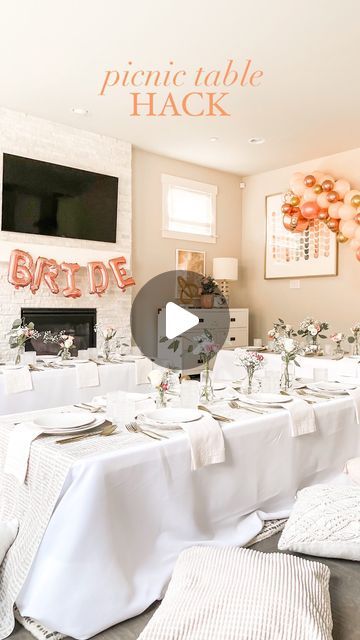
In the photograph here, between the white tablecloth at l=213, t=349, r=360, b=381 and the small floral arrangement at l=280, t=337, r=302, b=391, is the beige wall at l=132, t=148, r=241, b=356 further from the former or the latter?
the small floral arrangement at l=280, t=337, r=302, b=391

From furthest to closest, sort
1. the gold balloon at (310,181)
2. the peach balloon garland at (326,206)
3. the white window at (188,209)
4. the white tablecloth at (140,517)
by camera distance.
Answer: the white window at (188,209)
the gold balloon at (310,181)
the peach balloon garland at (326,206)
the white tablecloth at (140,517)

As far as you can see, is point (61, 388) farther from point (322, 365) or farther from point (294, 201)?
point (294, 201)

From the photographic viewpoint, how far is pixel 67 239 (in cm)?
611

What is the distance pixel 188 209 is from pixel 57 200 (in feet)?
6.99

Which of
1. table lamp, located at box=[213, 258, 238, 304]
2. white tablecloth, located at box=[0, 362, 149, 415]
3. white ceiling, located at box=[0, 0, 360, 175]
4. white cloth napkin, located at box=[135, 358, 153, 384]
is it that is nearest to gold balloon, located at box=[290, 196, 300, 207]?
white ceiling, located at box=[0, 0, 360, 175]

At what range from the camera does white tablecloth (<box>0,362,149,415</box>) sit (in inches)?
131

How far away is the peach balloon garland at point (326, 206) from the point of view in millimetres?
5832

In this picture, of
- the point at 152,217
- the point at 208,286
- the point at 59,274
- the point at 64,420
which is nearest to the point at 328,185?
the point at 208,286

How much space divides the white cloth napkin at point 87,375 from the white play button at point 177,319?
3307 mm

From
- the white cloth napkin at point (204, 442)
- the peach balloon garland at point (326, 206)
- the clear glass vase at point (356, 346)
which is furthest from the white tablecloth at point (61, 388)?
the peach balloon garland at point (326, 206)

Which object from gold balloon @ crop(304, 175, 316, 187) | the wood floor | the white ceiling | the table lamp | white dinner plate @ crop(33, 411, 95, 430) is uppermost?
the white ceiling

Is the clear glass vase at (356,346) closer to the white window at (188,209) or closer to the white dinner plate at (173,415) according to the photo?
the white dinner plate at (173,415)

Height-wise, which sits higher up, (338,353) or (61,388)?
(338,353)

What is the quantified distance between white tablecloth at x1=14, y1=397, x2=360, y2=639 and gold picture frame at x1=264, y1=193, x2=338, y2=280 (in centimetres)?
508
